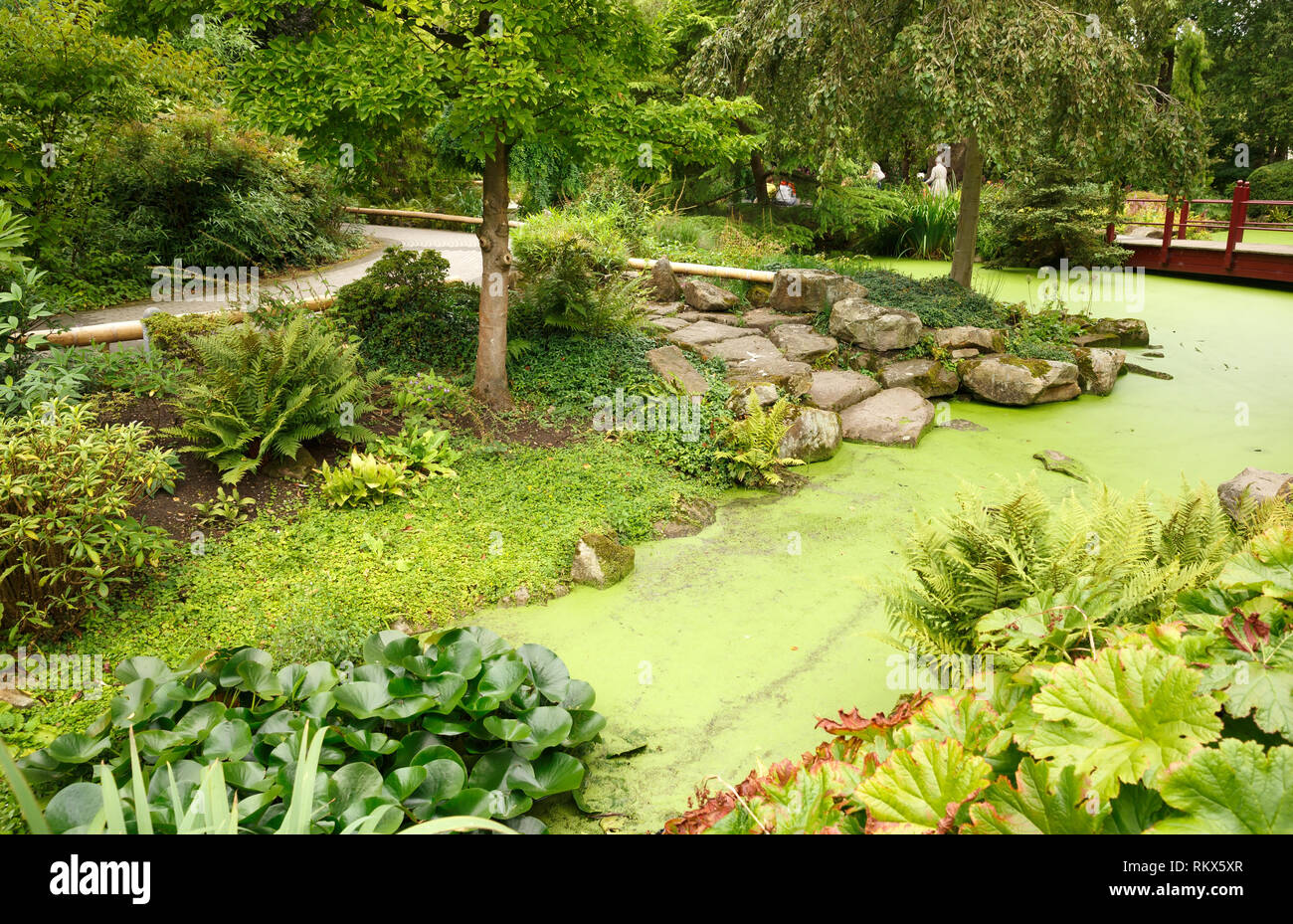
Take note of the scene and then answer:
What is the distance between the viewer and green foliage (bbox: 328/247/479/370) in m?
6.77

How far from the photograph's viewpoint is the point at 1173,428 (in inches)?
273

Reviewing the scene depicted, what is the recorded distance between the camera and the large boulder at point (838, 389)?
7.17 metres

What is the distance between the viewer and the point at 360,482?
4.94m

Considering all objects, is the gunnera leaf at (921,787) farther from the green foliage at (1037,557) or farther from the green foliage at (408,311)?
the green foliage at (408,311)

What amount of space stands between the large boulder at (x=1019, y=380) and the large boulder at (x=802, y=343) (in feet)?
4.21

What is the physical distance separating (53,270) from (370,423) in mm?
5385

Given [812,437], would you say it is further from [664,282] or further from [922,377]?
[664,282]

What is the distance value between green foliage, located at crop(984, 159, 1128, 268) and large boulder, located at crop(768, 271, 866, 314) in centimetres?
549

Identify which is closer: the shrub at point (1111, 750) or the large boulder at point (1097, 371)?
the shrub at point (1111, 750)

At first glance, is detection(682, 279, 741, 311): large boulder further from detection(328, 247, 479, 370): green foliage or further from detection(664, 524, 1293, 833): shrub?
detection(664, 524, 1293, 833): shrub

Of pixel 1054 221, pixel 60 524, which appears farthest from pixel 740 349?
pixel 1054 221

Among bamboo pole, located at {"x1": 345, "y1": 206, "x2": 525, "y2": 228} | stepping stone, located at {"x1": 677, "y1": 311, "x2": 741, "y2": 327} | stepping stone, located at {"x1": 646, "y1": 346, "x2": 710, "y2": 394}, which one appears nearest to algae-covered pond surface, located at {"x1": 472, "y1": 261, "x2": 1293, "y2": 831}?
stepping stone, located at {"x1": 646, "y1": 346, "x2": 710, "y2": 394}

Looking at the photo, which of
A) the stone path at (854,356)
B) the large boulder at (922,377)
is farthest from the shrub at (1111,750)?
the large boulder at (922,377)
